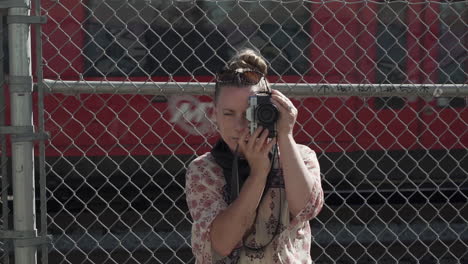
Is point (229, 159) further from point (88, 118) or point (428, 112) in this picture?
point (428, 112)

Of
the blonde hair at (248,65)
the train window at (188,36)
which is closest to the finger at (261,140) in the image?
the blonde hair at (248,65)

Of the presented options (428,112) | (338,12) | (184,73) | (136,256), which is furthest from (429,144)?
(136,256)

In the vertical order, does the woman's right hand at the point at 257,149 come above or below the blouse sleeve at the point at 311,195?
above

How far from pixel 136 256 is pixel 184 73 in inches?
67.9

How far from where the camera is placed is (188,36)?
6.12 m

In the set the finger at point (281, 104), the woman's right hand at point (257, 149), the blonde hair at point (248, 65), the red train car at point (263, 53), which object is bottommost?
the woman's right hand at point (257, 149)

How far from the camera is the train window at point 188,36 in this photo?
5980mm

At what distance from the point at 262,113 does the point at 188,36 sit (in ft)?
14.0

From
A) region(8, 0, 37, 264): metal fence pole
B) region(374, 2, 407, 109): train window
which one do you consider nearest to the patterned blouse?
region(8, 0, 37, 264): metal fence pole

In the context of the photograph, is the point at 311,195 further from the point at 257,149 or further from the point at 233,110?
the point at 233,110

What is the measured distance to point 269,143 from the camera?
6.48 ft

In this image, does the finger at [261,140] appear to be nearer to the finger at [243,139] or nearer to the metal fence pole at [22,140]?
the finger at [243,139]

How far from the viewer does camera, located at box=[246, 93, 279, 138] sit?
76.9 inches

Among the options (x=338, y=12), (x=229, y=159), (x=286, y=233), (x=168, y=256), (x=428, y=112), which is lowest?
(x=168, y=256)
